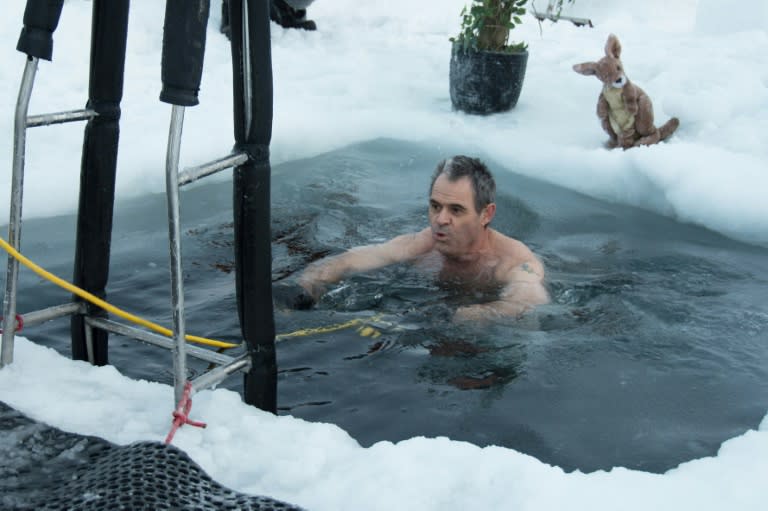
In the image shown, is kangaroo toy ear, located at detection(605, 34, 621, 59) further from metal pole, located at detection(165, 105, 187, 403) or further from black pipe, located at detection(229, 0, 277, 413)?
metal pole, located at detection(165, 105, 187, 403)

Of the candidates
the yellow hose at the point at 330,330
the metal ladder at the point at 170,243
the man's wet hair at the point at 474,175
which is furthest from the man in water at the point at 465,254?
the metal ladder at the point at 170,243

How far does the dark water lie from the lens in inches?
132

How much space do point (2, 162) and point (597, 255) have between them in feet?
13.4

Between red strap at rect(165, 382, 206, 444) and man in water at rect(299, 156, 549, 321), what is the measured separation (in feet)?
7.35

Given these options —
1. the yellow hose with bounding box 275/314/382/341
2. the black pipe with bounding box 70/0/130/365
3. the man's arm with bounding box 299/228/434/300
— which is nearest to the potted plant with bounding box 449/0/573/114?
the man's arm with bounding box 299/228/434/300

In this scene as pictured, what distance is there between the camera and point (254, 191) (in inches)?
94.9

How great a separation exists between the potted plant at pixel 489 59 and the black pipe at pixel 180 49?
5.98 meters

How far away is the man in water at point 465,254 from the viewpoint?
4633 mm

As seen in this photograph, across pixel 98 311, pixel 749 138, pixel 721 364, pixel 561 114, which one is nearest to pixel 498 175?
pixel 561 114

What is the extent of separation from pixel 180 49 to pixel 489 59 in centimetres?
603

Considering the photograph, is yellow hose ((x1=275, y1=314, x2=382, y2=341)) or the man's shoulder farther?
the man's shoulder

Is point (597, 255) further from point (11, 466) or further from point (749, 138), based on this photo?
point (11, 466)

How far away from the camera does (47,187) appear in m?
5.80

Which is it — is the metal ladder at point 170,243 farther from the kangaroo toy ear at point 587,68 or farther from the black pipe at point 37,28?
the kangaroo toy ear at point 587,68
